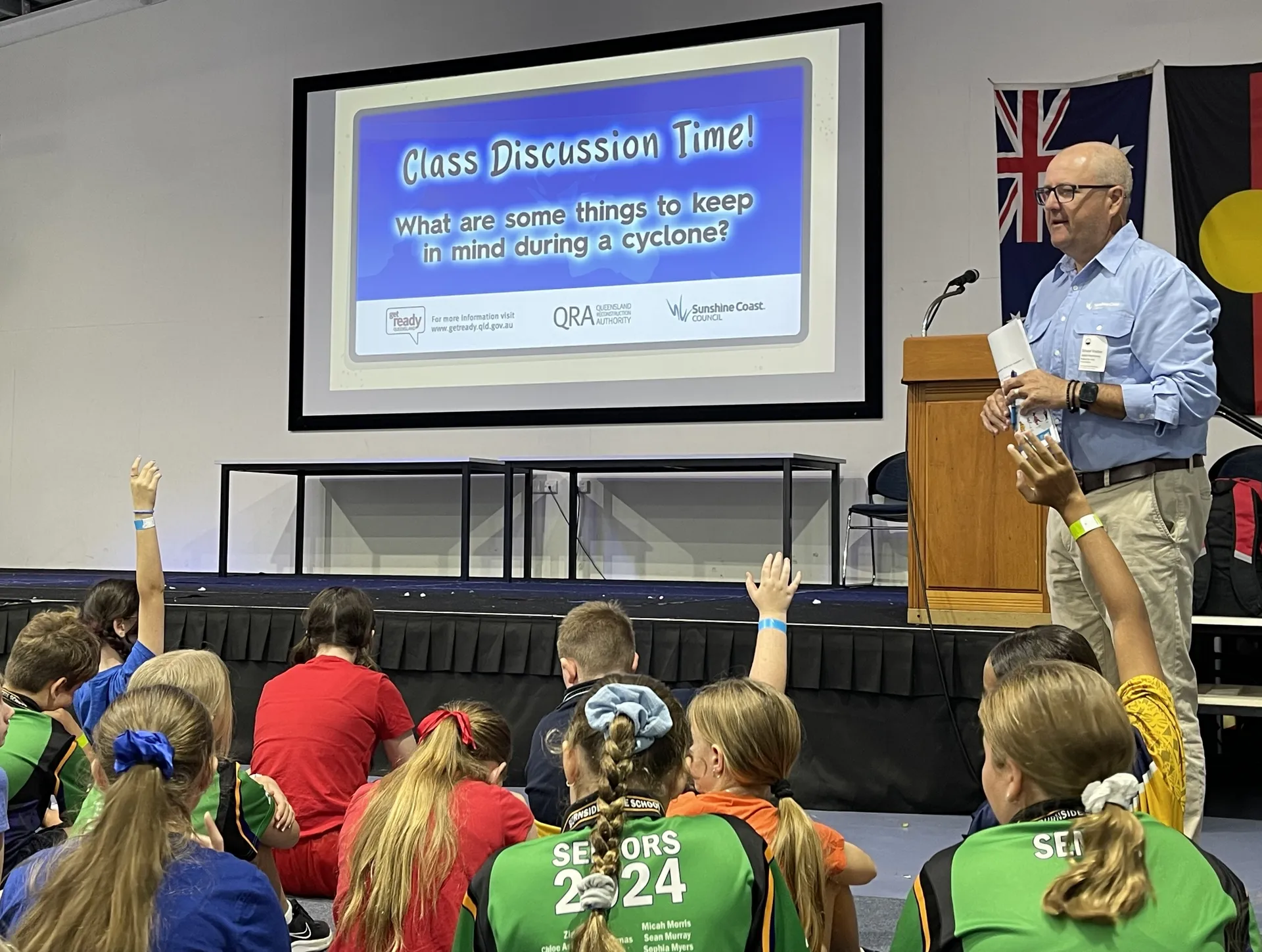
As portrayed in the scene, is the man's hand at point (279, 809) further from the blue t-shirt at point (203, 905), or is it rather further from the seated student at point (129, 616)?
the blue t-shirt at point (203, 905)

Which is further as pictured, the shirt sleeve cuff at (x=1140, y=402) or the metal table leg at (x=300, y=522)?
the metal table leg at (x=300, y=522)

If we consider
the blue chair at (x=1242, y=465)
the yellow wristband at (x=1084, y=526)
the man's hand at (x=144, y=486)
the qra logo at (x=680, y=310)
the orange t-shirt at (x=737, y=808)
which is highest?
the qra logo at (x=680, y=310)

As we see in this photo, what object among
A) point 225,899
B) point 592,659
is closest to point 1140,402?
point 592,659

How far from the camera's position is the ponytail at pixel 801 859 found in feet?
4.99

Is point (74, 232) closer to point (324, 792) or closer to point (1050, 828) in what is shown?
point (324, 792)

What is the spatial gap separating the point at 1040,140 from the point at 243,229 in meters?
4.53

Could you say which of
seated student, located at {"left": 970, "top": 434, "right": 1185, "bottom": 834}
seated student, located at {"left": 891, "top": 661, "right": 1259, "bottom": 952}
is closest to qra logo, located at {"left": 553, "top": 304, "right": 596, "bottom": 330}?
seated student, located at {"left": 970, "top": 434, "right": 1185, "bottom": 834}

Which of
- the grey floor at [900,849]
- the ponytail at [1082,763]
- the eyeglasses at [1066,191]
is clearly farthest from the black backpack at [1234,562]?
the ponytail at [1082,763]

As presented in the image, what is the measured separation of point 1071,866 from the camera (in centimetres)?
110

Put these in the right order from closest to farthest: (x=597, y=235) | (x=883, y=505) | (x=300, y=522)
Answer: (x=883, y=505), (x=597, y=235), (x=300, y=522)

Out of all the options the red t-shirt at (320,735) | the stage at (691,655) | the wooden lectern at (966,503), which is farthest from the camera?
the stage at (691,655)

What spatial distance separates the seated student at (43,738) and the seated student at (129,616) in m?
0.05

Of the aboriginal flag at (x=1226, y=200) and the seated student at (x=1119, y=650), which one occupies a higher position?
the aboriginal flag at (x=1226, y=200)

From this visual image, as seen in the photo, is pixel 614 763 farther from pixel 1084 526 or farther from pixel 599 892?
pixel 1084 526
